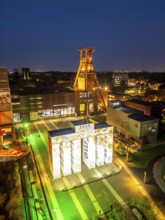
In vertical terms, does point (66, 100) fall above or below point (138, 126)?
above

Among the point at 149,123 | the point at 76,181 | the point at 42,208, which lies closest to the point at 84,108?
the point at 149,123

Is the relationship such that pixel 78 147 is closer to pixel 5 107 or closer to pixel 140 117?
pixel 140 117

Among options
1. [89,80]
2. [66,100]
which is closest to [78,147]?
[66,100]

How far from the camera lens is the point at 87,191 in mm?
20734

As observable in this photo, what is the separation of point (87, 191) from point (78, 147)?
6.03 meters

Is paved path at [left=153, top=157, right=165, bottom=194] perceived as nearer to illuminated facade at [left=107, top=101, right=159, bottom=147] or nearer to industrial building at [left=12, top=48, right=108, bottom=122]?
illuminated facade at [left=107, top=101, right=159, bottom=147]

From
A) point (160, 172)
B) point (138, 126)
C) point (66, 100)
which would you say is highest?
point (66, 100)

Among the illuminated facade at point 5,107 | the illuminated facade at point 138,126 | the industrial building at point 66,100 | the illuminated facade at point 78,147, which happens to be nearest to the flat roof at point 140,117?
the illuminated facade at point 138,126

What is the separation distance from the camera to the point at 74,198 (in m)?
19.6

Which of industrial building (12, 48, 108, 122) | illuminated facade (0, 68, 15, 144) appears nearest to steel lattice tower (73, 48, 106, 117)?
industrial building (12, 48, 108, 122)

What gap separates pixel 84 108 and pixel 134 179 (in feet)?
113

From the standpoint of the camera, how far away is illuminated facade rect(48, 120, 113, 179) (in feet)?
75.0

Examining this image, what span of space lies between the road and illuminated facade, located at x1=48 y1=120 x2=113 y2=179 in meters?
1.27

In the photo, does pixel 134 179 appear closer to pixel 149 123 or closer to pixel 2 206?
pixel 149 123
